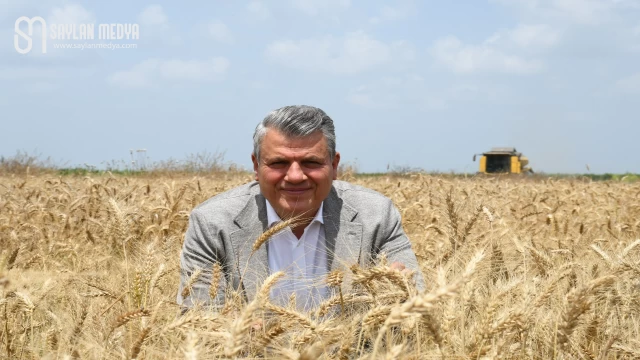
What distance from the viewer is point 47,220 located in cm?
502

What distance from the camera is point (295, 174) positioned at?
2.61 metres

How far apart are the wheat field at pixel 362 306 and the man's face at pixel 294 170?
0.44m

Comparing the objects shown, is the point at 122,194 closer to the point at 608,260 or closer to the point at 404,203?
the point at 404,203

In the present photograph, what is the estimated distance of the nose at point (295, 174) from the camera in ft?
8.55

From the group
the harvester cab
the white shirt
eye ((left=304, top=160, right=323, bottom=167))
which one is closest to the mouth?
eye ((left=304, top=160, right=323, bottom=167))

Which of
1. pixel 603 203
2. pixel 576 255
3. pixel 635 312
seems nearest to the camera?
pixel 635 312

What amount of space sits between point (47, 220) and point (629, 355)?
4.35 meters

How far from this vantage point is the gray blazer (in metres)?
2.80

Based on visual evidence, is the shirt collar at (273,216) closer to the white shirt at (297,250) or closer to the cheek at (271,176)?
the white shirt at (297,250)

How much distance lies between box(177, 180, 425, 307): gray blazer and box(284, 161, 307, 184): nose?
0.36 meters

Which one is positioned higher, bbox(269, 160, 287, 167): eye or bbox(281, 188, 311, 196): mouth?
bbox(269, 160, 287, 167): eye

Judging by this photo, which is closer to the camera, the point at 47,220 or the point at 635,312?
the point at 635,312

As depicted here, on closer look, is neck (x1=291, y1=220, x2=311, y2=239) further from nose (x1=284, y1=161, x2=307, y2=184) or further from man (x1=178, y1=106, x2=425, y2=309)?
nose (x1=284, y1=161, x2=307, y2=184)

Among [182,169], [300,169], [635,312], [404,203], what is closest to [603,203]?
[404,203]
